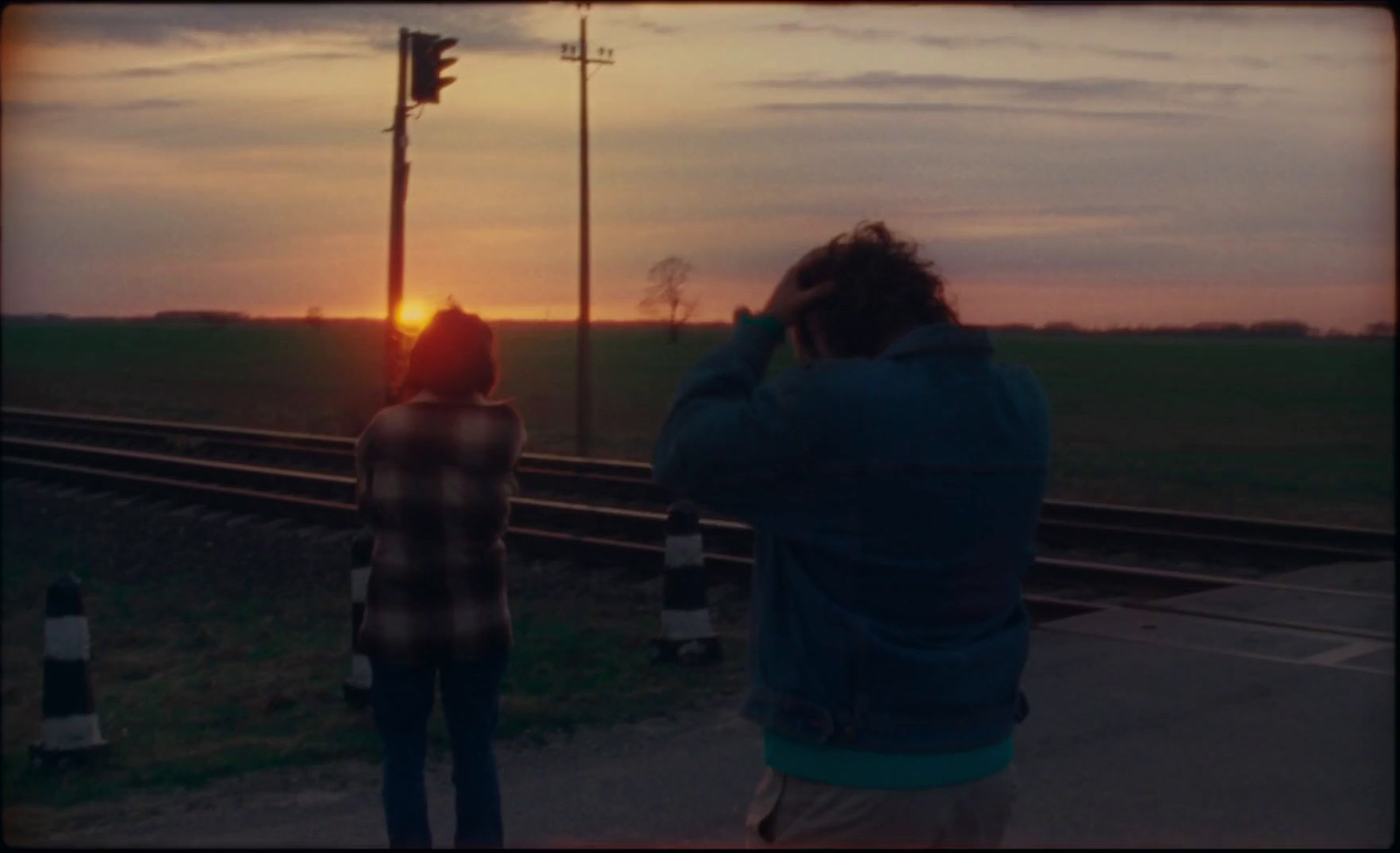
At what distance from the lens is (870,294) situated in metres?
2.60

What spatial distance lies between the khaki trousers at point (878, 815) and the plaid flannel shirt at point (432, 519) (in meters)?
1.83

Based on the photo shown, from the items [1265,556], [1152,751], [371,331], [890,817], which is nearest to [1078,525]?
[1265,556]

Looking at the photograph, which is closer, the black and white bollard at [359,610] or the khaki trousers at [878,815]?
the khaki trousers at [878,815]

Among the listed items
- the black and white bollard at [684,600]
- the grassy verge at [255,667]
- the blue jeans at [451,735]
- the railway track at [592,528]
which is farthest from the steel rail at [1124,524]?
the blue jeans at [451,735]

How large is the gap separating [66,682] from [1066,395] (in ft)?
152

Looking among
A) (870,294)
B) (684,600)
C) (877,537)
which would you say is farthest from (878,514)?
(684,600)

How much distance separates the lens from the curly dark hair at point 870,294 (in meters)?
2.60

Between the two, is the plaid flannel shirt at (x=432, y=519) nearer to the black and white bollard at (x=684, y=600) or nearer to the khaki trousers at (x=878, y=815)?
the khaki trousers at (x=878, y=815)

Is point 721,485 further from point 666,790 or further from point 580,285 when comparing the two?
point 580,285

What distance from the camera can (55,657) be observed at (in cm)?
634

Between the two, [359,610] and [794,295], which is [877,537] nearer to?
[794,295]

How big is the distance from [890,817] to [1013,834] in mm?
2940

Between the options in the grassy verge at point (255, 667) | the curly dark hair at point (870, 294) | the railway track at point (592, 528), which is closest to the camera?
the curly dark hair at point (870, 294)

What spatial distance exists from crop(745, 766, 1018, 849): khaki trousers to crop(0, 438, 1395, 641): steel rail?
22.8 ft
